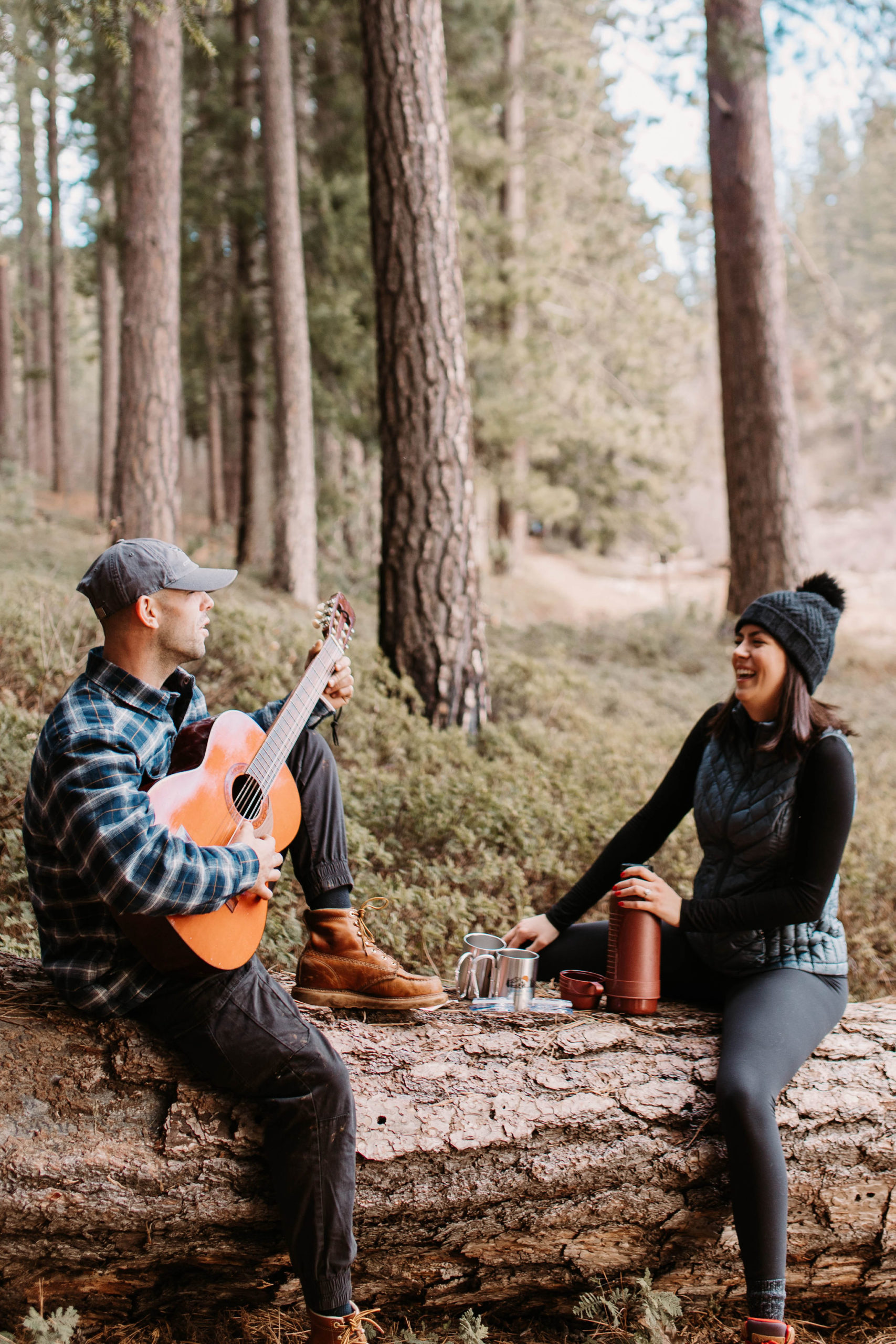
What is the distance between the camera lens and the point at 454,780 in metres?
5.15

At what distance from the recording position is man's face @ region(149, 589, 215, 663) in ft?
8.31

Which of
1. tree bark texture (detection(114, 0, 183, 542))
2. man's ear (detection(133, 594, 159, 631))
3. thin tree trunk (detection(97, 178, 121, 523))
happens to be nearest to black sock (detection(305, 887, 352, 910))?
man's ear (detection(133, 594, 159, 631))

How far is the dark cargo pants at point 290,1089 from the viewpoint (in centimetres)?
233

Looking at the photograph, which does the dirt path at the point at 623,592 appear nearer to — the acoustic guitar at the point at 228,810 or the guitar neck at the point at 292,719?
the guitar neck at the point at 292,719

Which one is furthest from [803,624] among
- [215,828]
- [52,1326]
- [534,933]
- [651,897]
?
[52,1326]

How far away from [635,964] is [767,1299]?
95 centimetres

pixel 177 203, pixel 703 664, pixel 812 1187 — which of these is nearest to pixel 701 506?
pixel 703 664

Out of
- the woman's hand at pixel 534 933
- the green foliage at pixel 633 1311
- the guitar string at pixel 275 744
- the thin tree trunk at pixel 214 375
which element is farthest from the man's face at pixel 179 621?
the thin tree trunk at pixel 214 375

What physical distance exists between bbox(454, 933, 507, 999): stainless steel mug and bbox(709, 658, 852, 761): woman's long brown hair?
1138mm

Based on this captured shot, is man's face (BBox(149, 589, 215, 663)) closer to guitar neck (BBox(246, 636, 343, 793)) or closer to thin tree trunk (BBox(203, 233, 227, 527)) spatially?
guitar neck (BBox(246, 636, 343, 793))

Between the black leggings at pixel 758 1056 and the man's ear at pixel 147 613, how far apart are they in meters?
1.78

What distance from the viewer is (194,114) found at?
14.6m

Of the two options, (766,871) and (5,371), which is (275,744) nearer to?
(766,871)

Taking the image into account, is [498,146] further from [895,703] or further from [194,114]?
[895,703]
